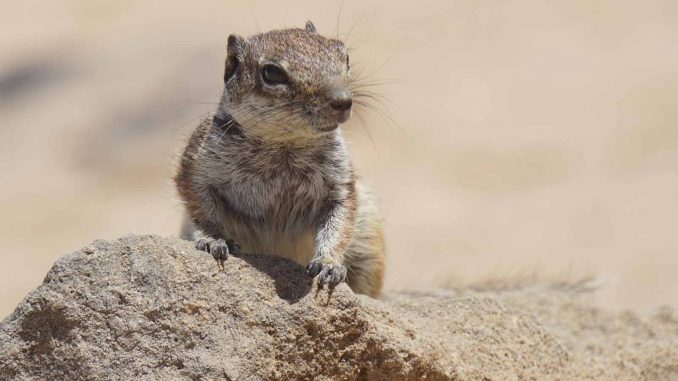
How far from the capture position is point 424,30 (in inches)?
856

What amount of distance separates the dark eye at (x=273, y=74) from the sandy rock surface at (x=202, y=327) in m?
0.95

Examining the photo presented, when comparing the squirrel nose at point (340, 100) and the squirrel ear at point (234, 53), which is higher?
the squirrel ear at point (234, 53)

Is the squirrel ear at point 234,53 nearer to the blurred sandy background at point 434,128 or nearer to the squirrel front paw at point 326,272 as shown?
the squirrel front paw at point 326,272

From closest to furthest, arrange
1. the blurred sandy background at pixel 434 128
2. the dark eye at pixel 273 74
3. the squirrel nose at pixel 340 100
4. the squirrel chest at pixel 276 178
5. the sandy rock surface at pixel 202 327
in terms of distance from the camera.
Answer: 1. the sandy rock surface at pixel 202 327
2. the squirrel nose at pixel 340 100
3. the dark eye at pixel 273 74
4. the squirrel chest at pixel 276 178
5. the blurred sandy background at pixel 434 128

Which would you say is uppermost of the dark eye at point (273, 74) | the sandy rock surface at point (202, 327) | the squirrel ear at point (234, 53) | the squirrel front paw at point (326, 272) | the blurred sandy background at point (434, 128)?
the blurred sandy background at point (434, 128)

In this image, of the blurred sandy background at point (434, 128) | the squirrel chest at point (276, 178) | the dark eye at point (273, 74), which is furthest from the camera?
the blurred sandy background at point (434, 128)

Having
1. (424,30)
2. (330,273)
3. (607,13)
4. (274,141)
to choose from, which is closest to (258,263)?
(330,273)

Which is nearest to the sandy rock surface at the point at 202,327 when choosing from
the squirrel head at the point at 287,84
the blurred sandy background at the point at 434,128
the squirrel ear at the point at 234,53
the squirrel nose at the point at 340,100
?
the squirrel head at the point at 287,84

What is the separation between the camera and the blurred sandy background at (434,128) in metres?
16.0

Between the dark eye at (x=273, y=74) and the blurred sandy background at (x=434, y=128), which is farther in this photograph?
the blurred sandy background at (x=434, y=128)

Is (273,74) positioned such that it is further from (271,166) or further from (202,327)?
(202,327)

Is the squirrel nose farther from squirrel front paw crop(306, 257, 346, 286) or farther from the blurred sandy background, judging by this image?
the blurred sandy background

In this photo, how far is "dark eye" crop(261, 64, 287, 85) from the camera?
5.88 metres

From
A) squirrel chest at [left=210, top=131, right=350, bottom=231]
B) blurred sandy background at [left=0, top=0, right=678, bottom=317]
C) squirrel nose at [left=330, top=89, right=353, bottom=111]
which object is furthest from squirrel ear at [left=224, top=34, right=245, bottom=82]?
blurred sandy background at [left=0, top=0, right=678, bottom=317]
